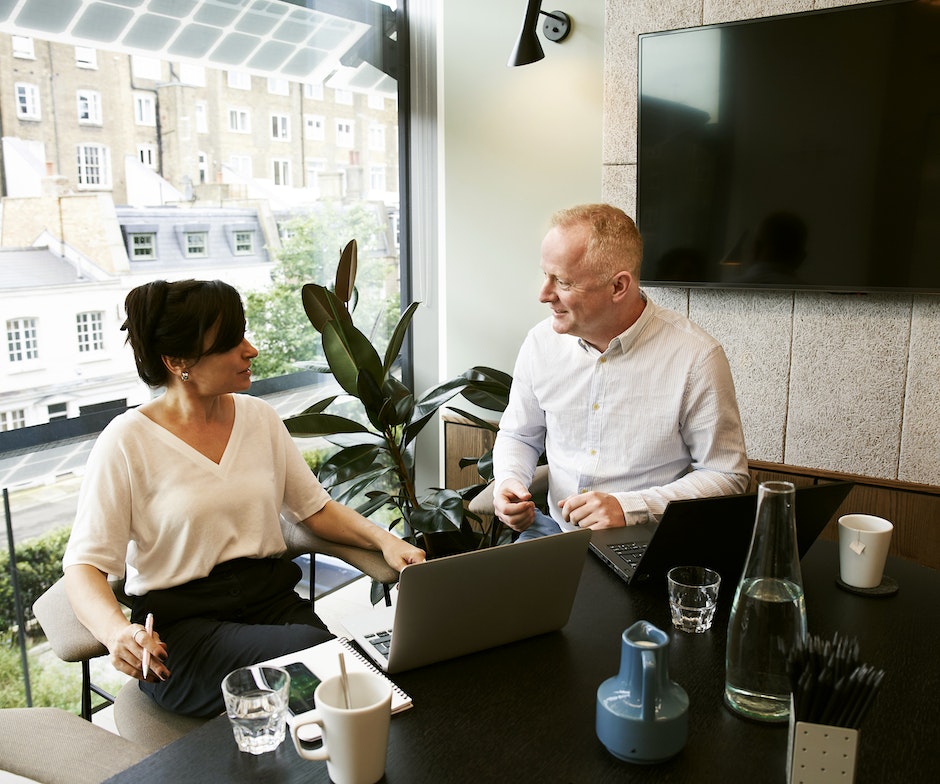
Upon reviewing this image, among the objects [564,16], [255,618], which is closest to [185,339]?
[255,618]

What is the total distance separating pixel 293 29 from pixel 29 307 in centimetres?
144

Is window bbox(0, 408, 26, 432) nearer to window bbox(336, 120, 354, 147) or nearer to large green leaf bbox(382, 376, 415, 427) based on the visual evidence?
large green leaf bbox(382, 376, 415, 427)

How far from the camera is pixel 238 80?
2916mm

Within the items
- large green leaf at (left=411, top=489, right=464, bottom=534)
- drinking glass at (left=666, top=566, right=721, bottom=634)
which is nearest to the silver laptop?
drinking glass at (left=666, top=566, right=721, bottom=634)

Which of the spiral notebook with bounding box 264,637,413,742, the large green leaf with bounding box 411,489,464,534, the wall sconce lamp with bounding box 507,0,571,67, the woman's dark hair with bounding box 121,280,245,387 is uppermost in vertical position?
the wall sconce lamp with bounding box 507,0,571,67

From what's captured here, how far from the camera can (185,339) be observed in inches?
69.4

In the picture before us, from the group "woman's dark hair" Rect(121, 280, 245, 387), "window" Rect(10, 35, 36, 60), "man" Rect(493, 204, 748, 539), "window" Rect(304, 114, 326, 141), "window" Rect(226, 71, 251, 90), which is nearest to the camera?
"woman's dark hair" Rect(121, 280, 245, 387)

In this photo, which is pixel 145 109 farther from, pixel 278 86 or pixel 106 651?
pixel 106 651

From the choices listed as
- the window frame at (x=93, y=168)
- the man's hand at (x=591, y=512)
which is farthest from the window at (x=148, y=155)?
the man's hand at (x=591, y=512)

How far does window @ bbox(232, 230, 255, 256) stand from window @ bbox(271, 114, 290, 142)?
378 millimetres

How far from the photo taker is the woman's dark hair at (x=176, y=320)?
1759 mm

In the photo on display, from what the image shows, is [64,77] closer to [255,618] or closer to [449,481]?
[255,618]

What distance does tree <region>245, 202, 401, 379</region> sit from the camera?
3.10 m

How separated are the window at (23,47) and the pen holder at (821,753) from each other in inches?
95.1
